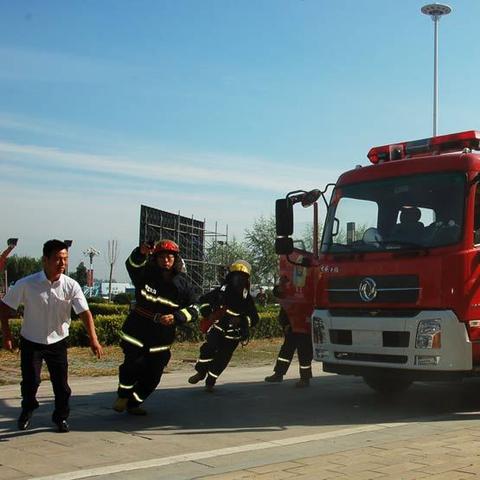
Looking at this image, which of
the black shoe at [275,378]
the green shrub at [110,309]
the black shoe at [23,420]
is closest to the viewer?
the black shoe at [23,420]

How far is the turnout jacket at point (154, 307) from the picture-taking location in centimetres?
746

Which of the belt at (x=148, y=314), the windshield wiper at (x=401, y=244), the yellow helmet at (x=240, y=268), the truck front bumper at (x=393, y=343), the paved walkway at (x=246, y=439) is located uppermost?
the windshield wiper at (x=401, y=244)

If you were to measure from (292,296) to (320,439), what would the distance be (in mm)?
3891

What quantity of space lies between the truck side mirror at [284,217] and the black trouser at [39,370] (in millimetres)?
3277

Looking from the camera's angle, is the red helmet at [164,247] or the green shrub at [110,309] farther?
the green shrub at [110,309]

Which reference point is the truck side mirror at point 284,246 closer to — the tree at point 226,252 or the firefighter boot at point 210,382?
the firefighter boot at point 210,382

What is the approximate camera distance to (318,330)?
846cm

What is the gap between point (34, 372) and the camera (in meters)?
6.48

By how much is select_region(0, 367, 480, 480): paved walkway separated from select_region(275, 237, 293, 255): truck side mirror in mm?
1859

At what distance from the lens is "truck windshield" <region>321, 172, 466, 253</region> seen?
7.64 m

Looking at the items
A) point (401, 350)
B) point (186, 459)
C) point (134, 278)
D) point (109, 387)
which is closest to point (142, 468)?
point (186, 459)

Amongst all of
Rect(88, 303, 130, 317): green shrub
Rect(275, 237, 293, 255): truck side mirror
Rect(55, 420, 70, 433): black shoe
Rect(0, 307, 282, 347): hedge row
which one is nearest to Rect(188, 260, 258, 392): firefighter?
Rect(275, 237, 293, 255): truck side mirror

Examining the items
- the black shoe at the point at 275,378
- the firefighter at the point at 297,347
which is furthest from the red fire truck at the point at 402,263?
the black shoe at the point at 275,378

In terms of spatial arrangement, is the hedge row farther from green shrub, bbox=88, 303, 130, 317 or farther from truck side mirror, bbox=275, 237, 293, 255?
truck side mirror, bbox=275, 237, 293, 255
